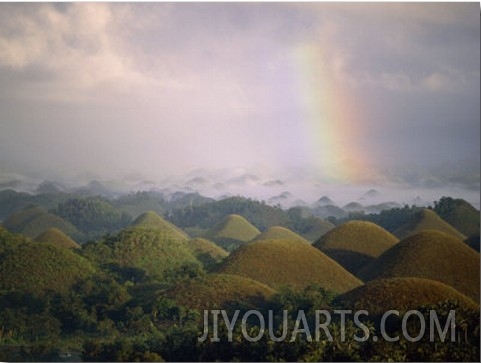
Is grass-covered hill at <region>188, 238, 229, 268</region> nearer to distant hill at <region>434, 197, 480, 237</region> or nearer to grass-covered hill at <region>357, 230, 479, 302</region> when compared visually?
grass-covered hill at <region>357, 230, 479, 302</region>

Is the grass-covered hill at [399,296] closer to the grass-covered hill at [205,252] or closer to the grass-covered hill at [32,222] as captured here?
the grass-covered hill at [205,252]

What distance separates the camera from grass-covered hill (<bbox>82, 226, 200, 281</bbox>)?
Answer: 93.4 feet

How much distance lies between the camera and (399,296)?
1755 centimetres

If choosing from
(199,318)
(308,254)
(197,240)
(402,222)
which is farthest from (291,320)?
(402,222)

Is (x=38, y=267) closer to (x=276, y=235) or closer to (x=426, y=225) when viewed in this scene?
(x=276, y=235)

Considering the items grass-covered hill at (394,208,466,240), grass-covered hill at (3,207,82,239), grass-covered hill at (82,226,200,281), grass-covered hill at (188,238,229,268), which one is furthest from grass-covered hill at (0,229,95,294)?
grass-covered hill at (394,208,466,240)

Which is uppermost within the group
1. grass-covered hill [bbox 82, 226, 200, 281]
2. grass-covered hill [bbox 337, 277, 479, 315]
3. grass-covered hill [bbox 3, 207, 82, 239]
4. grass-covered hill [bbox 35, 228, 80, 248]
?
grass-covered hill [bbox 3, 207, 82, 239]

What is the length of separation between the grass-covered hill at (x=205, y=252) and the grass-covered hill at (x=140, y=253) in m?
0.49

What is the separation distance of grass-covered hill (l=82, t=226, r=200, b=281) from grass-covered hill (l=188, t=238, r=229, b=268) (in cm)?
49

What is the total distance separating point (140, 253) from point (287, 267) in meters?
8.55

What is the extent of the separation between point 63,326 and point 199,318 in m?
4.52

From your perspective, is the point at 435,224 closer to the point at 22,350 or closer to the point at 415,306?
the point at 415,306

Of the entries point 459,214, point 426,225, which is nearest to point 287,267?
point 426,225

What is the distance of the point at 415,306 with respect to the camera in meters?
17.0
